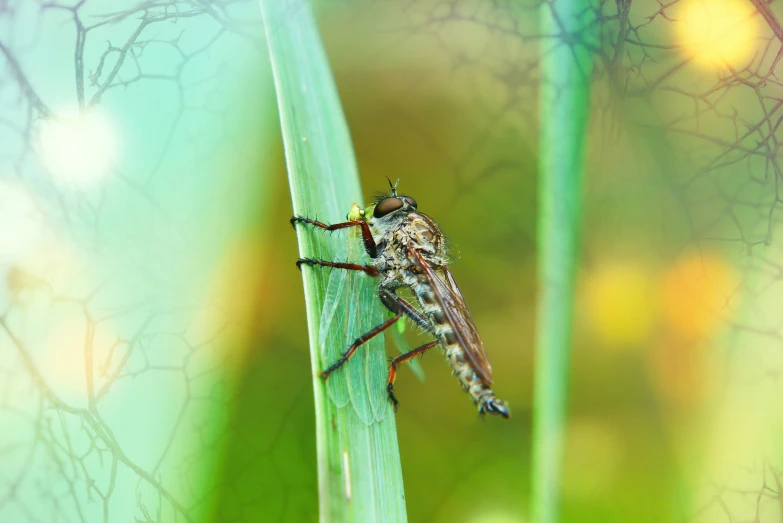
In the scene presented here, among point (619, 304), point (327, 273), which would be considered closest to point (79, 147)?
point (327, 273)

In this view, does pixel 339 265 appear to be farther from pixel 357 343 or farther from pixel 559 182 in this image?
pixel 559 182

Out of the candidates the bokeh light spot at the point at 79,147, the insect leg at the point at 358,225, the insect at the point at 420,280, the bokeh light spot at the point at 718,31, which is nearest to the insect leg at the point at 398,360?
the insect at the point at 420,280

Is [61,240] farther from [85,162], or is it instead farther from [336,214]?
[336,214]

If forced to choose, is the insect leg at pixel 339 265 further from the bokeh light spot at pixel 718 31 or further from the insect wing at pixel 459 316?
the bokeh light spot at pixel 718 31

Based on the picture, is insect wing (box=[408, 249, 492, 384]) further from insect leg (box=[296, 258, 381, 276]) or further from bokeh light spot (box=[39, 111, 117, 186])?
bokeh light spot (box=[39, 111, 117, 186])

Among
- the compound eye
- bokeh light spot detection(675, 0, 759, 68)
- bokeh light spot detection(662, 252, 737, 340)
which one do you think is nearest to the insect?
the compound eye
